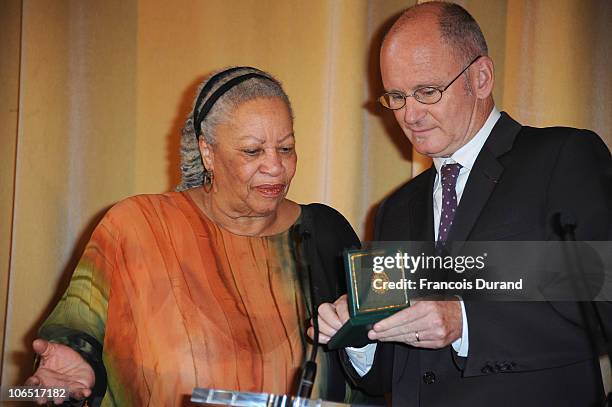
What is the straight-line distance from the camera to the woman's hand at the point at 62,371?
7.09 feet

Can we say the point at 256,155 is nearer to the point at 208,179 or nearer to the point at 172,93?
the point at 208,179

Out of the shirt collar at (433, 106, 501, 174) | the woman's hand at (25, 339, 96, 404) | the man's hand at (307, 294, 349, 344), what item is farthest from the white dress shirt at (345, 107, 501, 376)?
the woman's hand at (25, 339, 96, 404)

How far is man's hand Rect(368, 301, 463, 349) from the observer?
1.96 meters

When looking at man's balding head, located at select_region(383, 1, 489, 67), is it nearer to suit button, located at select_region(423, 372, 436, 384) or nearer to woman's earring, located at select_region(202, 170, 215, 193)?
woman's earring, located at select_region(202, 170, 215, 193)

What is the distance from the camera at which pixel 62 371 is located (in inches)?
87.7

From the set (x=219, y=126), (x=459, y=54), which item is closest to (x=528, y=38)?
(x=459, y=54)

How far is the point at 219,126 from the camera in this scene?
2.49 meters

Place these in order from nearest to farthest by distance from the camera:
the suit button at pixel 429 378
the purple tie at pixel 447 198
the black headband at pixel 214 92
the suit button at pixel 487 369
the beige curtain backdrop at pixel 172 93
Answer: the suit button at pixel 487 369 < the suit button at pixel 429 378 < the purple tie at pixel 447 198 < the black headband at pixel 214 92 < the beige curtain backdrop at pixel 172 93

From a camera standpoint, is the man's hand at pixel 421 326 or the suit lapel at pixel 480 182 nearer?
the man's hand at pixel 421 326

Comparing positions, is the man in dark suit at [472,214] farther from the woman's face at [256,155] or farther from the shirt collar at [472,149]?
the woman's face at [256,155]

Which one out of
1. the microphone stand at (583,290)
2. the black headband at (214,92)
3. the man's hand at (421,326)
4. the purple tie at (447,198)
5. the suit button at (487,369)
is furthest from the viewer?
the black headband at (214,92)

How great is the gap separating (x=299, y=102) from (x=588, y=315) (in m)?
1.58

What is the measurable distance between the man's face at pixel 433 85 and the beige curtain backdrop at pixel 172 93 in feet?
2.34

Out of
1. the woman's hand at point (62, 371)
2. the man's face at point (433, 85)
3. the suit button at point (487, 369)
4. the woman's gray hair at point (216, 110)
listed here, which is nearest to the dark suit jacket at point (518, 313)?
the suit button at point (487, 369)
